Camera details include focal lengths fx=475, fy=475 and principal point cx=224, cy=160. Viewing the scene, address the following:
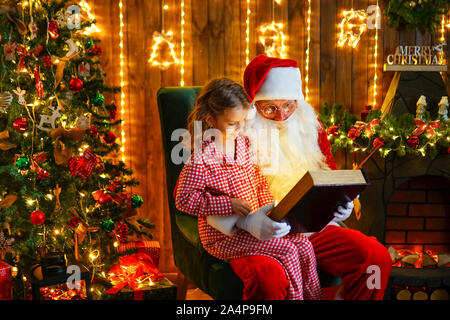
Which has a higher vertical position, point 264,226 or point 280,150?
point 280,150

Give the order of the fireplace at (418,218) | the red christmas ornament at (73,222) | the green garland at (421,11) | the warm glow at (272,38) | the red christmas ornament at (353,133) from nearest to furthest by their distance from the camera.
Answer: the red christmas ornament at (73,222) < the red christmas ornament at (353,133) < the green garland at (421,11) < the warm glow at (272,38) < the fireplace at (418,218)

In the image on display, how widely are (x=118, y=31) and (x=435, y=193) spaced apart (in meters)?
2.12

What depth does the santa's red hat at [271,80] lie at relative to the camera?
190cm

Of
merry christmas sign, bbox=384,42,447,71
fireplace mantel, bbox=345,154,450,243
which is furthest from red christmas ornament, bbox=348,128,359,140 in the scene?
merry christmas sign, bbox=384,42,447,71

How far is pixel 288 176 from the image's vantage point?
75.7 inches

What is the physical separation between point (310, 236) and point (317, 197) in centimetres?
48

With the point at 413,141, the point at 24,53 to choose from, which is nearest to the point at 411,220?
the point at 413,141

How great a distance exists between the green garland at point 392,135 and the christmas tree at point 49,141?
1.26 m

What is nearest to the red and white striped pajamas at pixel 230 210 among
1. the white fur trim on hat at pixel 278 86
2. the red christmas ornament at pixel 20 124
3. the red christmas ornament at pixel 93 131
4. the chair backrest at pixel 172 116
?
the white fur trim on hat at pixel 278 86

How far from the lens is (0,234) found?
6.55 feet

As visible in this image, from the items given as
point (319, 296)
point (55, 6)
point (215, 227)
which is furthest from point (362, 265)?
point (55, 6)

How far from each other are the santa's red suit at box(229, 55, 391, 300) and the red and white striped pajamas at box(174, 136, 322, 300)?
0.14 feet

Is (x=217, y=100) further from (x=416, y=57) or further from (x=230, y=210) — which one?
(x=416, y=57)

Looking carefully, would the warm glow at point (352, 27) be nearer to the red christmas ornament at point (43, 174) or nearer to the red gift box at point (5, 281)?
the red christmas ornament at point (43, 174)
